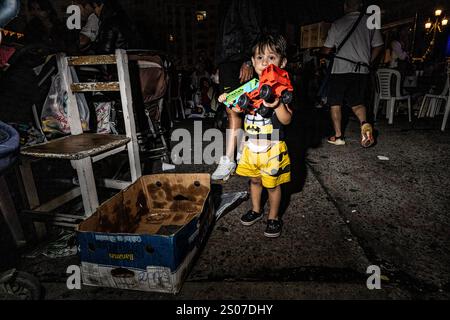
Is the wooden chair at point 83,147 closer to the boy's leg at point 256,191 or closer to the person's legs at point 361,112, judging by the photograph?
the boy's leg at point 256,191

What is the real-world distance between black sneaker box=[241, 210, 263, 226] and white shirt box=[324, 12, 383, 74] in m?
2.97

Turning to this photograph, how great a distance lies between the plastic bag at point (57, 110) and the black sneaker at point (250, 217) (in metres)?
1.62

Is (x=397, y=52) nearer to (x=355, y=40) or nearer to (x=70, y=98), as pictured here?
(x=355, y=40)

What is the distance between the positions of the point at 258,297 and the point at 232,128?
191cm

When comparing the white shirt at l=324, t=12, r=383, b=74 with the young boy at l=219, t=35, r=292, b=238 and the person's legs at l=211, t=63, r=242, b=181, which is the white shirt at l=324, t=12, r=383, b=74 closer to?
the person's legs at l=211, t=63, r=242, b=181

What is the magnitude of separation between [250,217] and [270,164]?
1.66ft

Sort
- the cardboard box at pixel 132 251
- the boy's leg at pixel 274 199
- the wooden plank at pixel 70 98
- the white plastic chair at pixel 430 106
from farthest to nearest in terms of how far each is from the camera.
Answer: the white plastic chair at pixel 430 106, the wooden plank at pixel 70 98, the boy's leg at pixel 274 199, the cardboard box at pixel 132 251

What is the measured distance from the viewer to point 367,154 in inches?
144

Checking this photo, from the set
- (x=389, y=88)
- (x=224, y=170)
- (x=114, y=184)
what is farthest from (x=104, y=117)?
(x=389, y=88)

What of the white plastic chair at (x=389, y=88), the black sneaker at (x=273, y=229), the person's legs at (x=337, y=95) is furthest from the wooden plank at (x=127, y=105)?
the white plastic chair at (x=389, y=88)

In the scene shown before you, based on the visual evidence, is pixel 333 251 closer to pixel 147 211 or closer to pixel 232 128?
pixel 147 211

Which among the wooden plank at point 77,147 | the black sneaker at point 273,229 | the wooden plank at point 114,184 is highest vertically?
the wooden plank at point 77,147

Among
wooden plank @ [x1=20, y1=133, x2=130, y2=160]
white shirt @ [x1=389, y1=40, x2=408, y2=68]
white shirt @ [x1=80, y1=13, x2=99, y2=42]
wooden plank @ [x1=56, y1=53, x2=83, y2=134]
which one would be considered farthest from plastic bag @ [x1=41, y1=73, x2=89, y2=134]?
white shirt @ [x1=389, y1=40, x2=408, y2=68]

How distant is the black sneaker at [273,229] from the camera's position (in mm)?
1882
